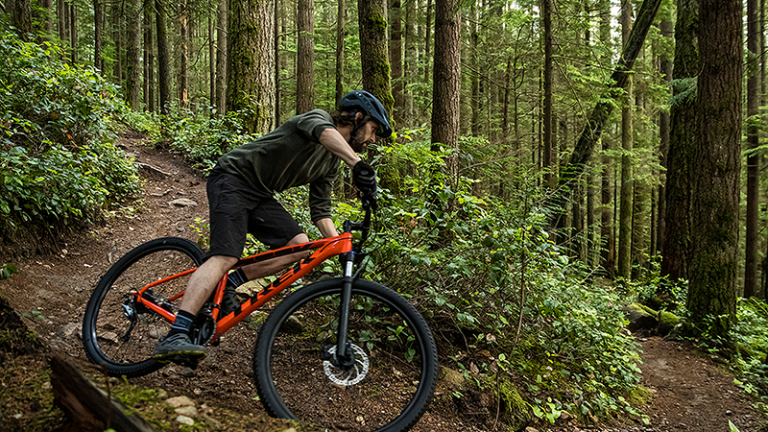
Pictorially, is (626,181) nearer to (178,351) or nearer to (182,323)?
(182,323)

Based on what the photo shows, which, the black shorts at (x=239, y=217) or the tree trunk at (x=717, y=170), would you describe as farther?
the tree trunk at (x=717, y=170)

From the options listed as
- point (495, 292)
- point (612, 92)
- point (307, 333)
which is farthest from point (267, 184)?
point (612, 92)

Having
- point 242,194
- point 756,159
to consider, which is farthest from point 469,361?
point 756,159

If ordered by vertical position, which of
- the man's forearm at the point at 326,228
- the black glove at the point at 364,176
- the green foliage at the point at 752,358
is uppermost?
the black glove at the point at 364,176

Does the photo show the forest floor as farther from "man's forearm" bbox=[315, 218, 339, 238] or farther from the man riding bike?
"man's forearm" bbox=[315, 218, 339, 238]

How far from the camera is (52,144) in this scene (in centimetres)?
534

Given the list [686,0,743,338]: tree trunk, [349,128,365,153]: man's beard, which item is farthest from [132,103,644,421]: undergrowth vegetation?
[686,0,743,338]: tree trunk

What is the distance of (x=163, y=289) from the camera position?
3291 millimetres

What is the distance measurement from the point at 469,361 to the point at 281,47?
19.7 meters

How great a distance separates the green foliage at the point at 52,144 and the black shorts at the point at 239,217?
2.82 m

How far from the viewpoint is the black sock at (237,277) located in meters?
3.06

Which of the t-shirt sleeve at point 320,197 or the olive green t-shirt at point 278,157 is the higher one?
the olive green t-shirt at point 278,157

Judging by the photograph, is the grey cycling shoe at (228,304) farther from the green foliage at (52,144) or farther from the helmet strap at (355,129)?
the green foliage at (52,144)

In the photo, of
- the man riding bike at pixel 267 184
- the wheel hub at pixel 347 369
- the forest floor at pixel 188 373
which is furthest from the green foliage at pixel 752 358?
the man riding bike at pixel 267 184
